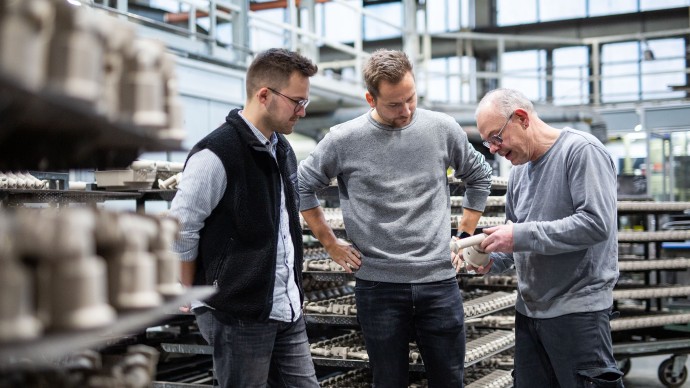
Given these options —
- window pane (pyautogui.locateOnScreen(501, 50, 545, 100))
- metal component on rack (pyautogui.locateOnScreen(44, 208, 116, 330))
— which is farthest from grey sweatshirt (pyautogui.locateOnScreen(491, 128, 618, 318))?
window pane (pyautogui.locateOnScreen(501, 50, 545, 100))

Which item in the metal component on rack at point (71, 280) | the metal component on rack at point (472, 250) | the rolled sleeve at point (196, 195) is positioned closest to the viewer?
the metal component on rack at point (71, 280)

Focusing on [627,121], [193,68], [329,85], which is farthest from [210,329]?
[627,121]

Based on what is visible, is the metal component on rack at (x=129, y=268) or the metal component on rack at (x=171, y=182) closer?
the metal component on rack at (x=129, y=268)

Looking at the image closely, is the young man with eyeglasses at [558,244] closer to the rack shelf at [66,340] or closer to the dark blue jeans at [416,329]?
the dark blue jeans at [416,329]

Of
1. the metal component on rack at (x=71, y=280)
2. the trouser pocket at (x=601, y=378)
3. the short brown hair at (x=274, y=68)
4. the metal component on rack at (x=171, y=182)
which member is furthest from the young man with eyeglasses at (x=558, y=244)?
the metal component on rack at (x=171, y=182)

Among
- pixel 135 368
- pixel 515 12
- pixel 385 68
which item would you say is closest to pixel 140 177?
pixel 385 68

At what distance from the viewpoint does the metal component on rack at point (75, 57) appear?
112 cm

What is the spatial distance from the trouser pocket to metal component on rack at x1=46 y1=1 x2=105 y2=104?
2.13 m

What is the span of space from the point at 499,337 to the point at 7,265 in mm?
3990

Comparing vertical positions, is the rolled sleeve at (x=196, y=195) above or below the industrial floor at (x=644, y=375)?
above

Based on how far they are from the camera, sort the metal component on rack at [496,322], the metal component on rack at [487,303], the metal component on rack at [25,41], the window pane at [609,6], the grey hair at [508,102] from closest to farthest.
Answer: the metal component on rack at [25,41] → the grey hair at [508,102] → the metal component on rack at [487,303] → the metal component on rack at [496,322] → the window pane at [609,6]

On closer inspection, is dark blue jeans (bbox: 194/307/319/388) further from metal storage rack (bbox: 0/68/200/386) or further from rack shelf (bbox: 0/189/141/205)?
rack shelf (bbox: 0/189/141/205)

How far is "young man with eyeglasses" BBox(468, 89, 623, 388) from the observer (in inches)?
106

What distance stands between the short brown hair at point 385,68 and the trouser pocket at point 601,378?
1316 millimetres
